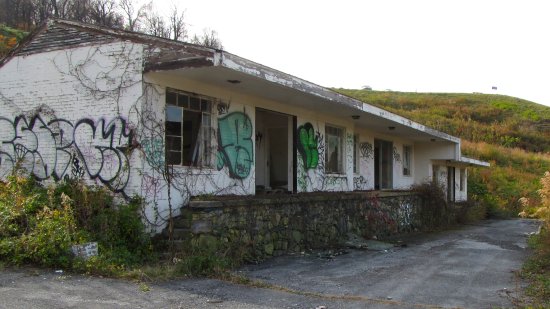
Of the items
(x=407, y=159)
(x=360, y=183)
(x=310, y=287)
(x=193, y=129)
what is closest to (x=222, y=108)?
(x=193, y=129)

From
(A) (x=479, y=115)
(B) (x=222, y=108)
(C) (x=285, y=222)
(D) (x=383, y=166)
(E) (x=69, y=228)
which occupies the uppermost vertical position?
(A) (x=479, y=115)

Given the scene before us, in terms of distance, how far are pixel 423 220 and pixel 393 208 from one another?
2979mm

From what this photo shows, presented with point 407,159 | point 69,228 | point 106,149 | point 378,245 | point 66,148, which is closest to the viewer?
point 69,228

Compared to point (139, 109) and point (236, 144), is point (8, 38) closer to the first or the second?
point (236, 144)

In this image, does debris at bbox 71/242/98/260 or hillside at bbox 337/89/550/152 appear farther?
hillside at bbox 337/89/550/152

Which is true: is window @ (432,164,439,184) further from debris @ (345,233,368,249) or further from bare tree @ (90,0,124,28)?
bare tree @ (90,0,124,28)

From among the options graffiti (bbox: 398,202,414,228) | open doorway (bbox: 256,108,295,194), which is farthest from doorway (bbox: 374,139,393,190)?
open doorway (bbox: 256,108,295,194)

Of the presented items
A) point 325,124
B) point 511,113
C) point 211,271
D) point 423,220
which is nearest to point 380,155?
point 423,220

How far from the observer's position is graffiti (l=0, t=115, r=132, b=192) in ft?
32.8

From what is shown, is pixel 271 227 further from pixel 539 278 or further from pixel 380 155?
pixel 380 155

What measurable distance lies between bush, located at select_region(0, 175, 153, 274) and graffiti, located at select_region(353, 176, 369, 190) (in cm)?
998

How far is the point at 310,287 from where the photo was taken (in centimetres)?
806

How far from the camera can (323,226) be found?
13.6 metres

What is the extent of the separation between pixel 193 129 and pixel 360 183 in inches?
345
